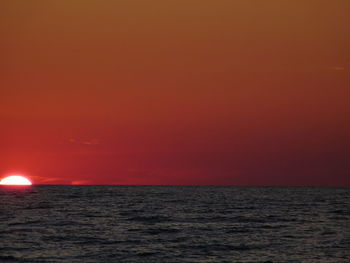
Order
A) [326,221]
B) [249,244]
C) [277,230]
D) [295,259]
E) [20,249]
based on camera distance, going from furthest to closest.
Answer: [326,221] < [277,230] < [249,244] < [20,249] < [295,259]

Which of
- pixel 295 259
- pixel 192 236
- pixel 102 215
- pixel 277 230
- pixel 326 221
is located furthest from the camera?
pixel 102 215

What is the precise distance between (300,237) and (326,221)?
17.8 metres

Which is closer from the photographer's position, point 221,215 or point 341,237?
point 341,237

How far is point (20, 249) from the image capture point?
41.6m

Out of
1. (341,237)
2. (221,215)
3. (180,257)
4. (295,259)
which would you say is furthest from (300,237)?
(221,215)

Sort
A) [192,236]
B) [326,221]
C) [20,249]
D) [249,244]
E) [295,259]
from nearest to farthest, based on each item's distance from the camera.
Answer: [295,259] < [20,249] < [249,244] < [192,236] < [326,221]

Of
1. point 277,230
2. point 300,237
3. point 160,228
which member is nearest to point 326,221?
point 277,230

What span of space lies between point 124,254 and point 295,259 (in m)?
12.4

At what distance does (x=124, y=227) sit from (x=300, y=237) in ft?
60.1

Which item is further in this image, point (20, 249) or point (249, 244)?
point (249, 244)

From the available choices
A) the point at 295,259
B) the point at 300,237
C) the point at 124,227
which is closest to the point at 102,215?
the point at 124,227

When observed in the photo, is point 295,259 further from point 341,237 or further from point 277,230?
point 277,230

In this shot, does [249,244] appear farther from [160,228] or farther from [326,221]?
[326,221]

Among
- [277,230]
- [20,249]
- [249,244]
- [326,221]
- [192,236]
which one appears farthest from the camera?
[326,221]
